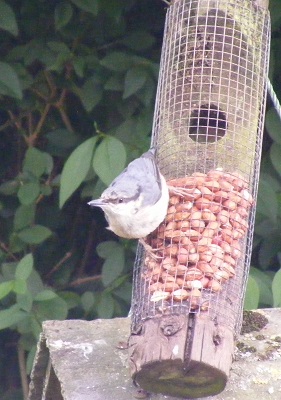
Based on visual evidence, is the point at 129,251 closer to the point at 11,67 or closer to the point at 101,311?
the point at 101,311

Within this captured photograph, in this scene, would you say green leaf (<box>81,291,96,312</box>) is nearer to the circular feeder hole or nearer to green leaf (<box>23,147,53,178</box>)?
green leaf (<box>23,147,53,178</box>)

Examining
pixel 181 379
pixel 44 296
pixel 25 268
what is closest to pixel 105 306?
pixel 44 296

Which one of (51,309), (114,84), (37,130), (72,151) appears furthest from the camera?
(37,130)

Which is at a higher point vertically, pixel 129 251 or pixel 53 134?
pixel 53 134

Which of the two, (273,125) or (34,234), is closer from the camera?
(273,125)

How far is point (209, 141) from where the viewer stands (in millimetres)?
3240

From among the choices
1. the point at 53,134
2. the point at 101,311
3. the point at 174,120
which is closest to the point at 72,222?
the point at 53,134

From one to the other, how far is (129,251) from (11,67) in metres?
1.00

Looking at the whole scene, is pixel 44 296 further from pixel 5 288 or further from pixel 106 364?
pixel 106 364

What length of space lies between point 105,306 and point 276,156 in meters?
1.00

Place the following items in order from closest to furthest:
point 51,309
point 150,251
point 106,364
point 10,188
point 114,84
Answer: point 106,364, point 150,251, point 51,309, point 114,84, point 10,188

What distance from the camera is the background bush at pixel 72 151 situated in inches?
143

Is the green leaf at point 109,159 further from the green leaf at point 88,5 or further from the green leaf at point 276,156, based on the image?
the green leaf at point 276,156

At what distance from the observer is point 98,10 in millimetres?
3873
